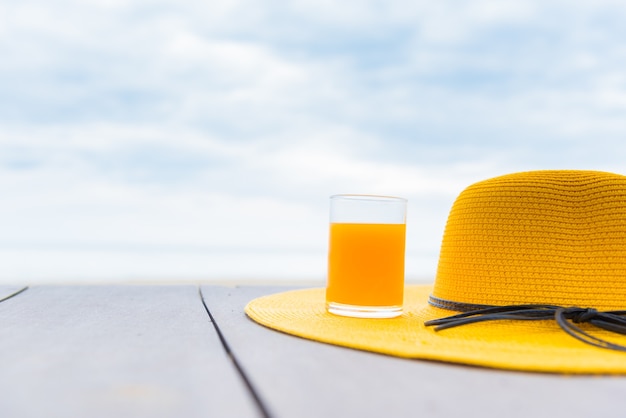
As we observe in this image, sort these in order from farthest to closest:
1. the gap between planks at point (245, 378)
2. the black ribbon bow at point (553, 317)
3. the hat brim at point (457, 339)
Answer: the black ribbon bow at point (553, 317), the hat brim at point (457, 339), the gap between planks at point (245, 378)

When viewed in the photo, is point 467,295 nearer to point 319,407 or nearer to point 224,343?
point 224,343

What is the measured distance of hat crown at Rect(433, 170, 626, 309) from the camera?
0.80 meters

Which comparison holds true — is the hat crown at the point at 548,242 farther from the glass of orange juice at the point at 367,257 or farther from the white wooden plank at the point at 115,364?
the white wooden plank at the point at 115,364

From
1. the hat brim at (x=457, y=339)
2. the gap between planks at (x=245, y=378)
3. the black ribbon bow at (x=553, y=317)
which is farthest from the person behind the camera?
the black ribbon bow at (x=553, y=317)

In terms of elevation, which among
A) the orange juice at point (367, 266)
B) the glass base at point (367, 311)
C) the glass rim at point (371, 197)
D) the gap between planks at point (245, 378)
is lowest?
the glass base at point (367, 311)

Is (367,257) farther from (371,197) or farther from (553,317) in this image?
(553,317)

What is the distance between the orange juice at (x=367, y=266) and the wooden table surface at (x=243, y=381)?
17 cm

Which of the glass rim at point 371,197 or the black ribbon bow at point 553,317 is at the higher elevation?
the glass rim at point 371,197

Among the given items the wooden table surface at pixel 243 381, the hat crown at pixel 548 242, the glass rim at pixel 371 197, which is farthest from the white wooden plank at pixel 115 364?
the hat crown at pixel 548 242

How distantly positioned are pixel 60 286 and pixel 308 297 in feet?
1.82

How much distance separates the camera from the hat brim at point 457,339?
1.73 ft

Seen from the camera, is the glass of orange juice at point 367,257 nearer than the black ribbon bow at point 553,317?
No

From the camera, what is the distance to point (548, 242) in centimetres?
82

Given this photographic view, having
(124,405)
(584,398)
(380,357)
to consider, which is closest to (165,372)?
(124,405)
